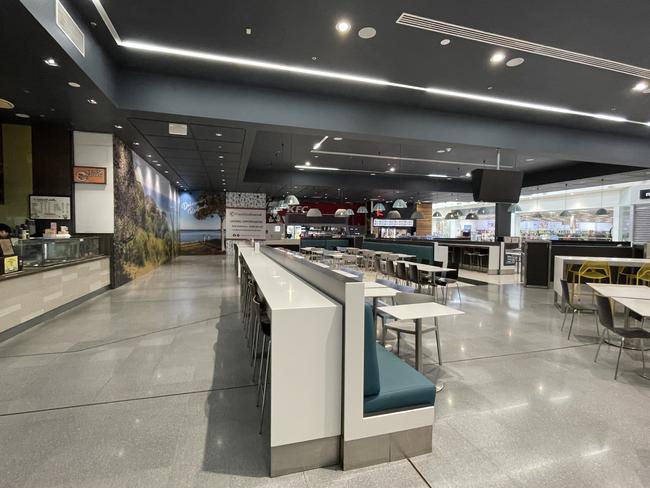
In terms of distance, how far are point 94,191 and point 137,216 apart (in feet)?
6.10

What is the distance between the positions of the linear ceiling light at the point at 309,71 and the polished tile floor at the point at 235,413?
376 cm

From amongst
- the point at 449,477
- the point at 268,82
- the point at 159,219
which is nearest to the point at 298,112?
the point at 268,82

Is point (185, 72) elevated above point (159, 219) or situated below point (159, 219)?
above

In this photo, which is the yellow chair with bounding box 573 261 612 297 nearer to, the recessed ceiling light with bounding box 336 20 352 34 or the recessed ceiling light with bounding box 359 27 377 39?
the recessed ceiling light with bounding box 359 27 377 39

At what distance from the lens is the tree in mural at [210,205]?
50.6 ft

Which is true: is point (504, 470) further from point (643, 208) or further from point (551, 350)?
point (643, 208)

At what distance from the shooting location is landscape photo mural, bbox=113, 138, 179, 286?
7.04 m

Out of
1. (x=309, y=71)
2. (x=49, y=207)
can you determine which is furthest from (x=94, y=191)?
(x=309, y=71)

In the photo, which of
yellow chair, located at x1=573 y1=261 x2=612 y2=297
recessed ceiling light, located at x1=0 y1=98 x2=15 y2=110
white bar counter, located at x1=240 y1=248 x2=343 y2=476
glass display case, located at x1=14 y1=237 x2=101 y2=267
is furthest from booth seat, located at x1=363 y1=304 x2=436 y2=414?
recessed ceiling light, located at x1=0 y1=98 x2=15 y2=110

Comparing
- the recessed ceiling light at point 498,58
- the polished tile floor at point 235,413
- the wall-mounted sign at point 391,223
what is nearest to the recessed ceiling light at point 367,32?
the recessed ceiling light at point 498,58

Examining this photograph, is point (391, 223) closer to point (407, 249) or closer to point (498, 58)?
point (407, 249)

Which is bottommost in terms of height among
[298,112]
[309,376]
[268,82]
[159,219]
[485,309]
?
[485,309]

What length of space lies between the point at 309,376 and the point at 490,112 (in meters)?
6.80

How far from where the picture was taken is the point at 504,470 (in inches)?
69.2
